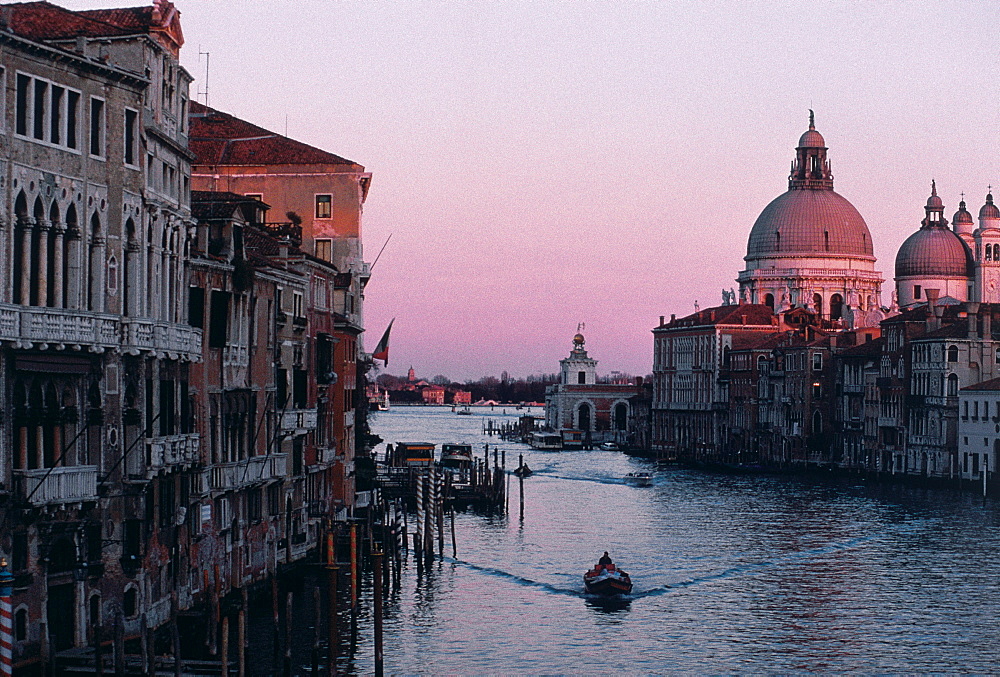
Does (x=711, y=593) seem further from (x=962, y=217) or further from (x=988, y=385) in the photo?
(x=962, y=217)

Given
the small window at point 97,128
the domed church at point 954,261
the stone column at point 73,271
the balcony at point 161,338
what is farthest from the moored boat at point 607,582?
the domed church at point 954,261

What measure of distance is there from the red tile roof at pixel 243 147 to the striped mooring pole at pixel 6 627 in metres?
26.8

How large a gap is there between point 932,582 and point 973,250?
99.5 meters

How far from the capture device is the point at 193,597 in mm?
28125

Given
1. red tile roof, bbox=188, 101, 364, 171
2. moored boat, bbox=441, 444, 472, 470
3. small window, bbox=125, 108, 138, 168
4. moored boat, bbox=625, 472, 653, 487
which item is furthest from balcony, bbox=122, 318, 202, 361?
moored boat, bbox=625, 472, 653, 487

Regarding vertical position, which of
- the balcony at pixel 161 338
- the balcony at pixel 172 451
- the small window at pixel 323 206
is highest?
the small window at pixel 323 206

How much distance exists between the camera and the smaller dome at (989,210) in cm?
13600

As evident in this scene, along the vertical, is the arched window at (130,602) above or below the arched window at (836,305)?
below

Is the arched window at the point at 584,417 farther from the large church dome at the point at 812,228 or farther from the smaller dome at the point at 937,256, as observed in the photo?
the smaller dome at the point at 937,256

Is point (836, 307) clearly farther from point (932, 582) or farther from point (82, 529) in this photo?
point (82, 529)

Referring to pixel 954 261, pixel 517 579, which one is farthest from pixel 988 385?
pixel 954 261

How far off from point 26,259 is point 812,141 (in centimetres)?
12766

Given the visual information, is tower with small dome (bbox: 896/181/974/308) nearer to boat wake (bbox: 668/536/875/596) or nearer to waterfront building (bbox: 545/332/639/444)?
waterfront building (bbox: 545/332/639/444)

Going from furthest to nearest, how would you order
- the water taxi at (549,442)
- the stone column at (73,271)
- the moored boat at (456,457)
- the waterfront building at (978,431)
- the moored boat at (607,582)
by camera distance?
1. the water taxi at (549,442)
2. the moored boat at (456,457)
3. the waterfront building at (978,431)
4. the moored boat at (607,582)
5. the stone column at (73,271)
